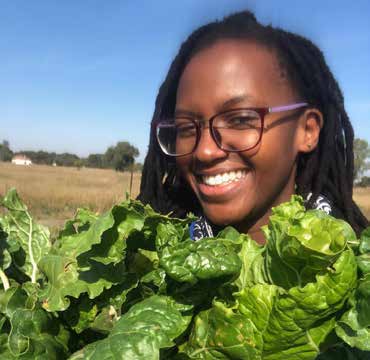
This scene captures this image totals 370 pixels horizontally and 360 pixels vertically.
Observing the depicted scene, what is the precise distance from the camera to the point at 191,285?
4.61 ft

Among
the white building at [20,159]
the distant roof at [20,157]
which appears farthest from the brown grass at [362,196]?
the distant roof at [20,157]

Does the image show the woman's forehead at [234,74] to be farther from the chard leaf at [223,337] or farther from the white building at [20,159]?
the white building at [20,159]

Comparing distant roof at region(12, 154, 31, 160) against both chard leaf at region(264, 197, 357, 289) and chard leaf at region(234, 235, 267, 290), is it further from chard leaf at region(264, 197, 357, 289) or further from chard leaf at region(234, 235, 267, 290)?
chard leaf at region(264, 197, 357, 289)

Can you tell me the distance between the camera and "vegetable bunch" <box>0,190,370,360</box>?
124 centimetres

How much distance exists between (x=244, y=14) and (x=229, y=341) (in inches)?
94.2

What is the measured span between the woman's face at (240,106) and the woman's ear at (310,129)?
4.0 inches

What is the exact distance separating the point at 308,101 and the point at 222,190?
777 millimetres

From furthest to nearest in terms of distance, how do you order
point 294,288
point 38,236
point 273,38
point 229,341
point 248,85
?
point 273,38, point 248,85, point 38,236, point 229,341, point 294,288

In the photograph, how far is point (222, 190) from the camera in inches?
103

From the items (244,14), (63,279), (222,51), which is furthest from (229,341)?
(244,14)

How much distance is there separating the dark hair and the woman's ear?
8cm

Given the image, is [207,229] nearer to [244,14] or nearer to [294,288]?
[244,14]

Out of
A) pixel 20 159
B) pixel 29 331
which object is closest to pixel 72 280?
pixel 29 331

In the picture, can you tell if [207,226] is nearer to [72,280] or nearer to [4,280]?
[4,280]
